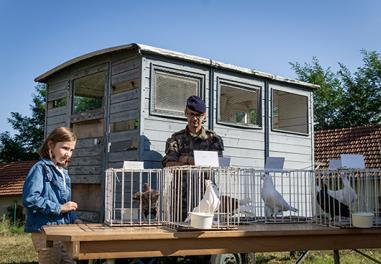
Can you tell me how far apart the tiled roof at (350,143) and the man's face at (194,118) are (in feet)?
43.4

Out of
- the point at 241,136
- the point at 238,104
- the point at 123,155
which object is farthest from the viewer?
the point at 238,104

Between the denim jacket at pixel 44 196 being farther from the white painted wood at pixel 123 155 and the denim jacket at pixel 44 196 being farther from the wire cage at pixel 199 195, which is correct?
the white painted wood at pixel 123 155

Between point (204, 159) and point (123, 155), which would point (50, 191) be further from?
point (123, 155)

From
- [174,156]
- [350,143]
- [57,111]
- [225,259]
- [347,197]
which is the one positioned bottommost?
[225,259]

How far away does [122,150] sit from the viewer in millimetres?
6035

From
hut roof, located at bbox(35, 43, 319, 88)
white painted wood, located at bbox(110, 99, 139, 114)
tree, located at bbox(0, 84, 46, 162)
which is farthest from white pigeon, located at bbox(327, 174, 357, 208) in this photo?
tree, located at bbox(0, 84, 46, 162)

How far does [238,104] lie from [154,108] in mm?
1779

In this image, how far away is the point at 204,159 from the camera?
315cm

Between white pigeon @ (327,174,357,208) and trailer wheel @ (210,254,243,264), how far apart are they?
209 centimetres

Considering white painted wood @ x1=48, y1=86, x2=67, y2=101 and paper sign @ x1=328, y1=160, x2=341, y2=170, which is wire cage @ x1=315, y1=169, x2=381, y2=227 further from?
white painted wood @ x1=48, y1=86, x2=67, y2=101

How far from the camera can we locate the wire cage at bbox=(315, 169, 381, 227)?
3.41 metres

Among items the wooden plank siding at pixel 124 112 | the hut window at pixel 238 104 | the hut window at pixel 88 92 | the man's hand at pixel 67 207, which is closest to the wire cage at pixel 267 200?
the man's hand at pixel 67 207

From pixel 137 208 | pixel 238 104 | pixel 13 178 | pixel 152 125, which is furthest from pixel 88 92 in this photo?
pixel 13 178

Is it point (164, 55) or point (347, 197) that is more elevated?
point (164, 55)
